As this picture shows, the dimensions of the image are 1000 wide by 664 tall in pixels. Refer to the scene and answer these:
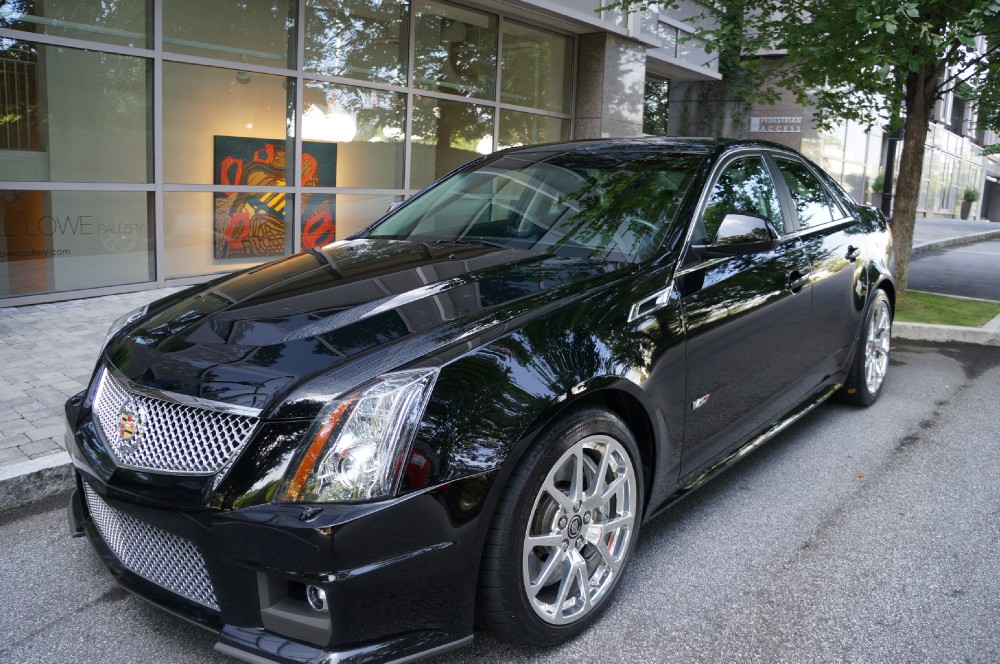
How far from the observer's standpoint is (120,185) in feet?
27.7

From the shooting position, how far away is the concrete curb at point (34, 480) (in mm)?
3764

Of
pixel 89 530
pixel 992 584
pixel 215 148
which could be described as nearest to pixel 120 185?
pixel 215 148

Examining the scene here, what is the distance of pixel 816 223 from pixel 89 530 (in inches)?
149

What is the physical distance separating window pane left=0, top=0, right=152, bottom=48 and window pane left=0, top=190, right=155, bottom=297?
146 cm

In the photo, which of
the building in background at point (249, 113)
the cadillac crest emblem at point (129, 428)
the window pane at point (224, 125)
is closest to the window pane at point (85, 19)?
the building in background at point (249, 113)

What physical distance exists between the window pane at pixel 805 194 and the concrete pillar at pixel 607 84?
860 cm

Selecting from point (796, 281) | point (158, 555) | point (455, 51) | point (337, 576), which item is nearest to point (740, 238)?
point (796, 281)

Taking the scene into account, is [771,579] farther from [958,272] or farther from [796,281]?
[958,272]

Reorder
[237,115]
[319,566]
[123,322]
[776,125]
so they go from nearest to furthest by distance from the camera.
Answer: [319,566], [123,322], [237,115], [776,125]

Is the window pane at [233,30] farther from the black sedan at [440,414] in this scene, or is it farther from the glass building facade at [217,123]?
the black sedan at [440,414]

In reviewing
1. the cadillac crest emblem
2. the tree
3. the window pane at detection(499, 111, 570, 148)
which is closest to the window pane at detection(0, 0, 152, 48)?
the tree

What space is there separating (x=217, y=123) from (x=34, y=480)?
246 inches

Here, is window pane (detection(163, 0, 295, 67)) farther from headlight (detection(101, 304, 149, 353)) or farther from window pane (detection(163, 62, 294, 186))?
headlight (detection(101, 304, 149, 353))

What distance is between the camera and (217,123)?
9.28 meters
